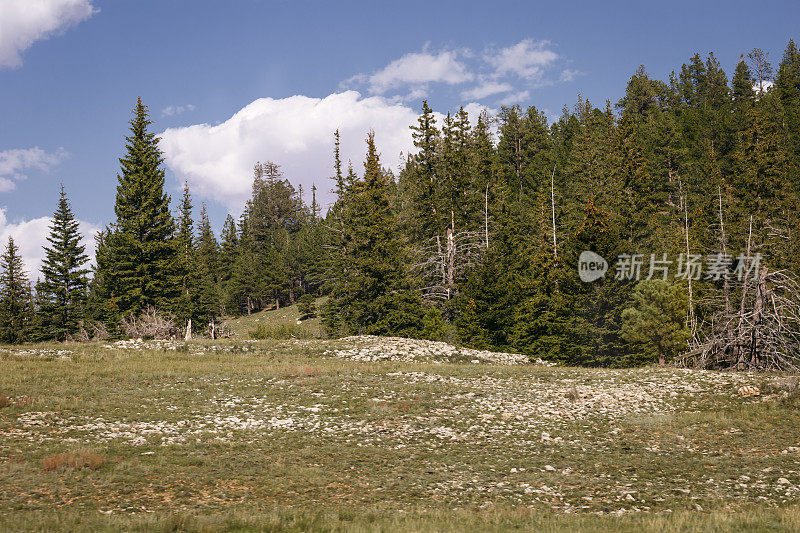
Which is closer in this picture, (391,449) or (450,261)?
(391,449)

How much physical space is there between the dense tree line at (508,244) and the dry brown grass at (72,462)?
34.4m

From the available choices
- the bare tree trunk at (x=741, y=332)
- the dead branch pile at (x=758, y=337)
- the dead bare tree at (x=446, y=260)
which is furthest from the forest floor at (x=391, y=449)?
the dead bare tree at (x=446, y=260)

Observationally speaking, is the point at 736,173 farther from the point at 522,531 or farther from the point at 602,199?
the point at 522,531

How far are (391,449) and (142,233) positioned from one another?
50827mm

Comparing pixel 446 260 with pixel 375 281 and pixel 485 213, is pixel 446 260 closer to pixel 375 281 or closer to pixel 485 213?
pixel 485 213

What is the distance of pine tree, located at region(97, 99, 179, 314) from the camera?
2271 inches

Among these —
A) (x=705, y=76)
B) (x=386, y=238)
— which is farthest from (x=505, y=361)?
(x=705, y=76)

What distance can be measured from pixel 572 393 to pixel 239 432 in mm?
14348

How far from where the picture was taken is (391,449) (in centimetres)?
1780

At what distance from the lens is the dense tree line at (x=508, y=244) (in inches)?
1767

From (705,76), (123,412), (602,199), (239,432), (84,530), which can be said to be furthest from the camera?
(705,76)

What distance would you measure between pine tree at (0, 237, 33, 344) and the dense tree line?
250mm

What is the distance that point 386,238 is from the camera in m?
Result: 52.9

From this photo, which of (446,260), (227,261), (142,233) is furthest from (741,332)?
(227,261)
